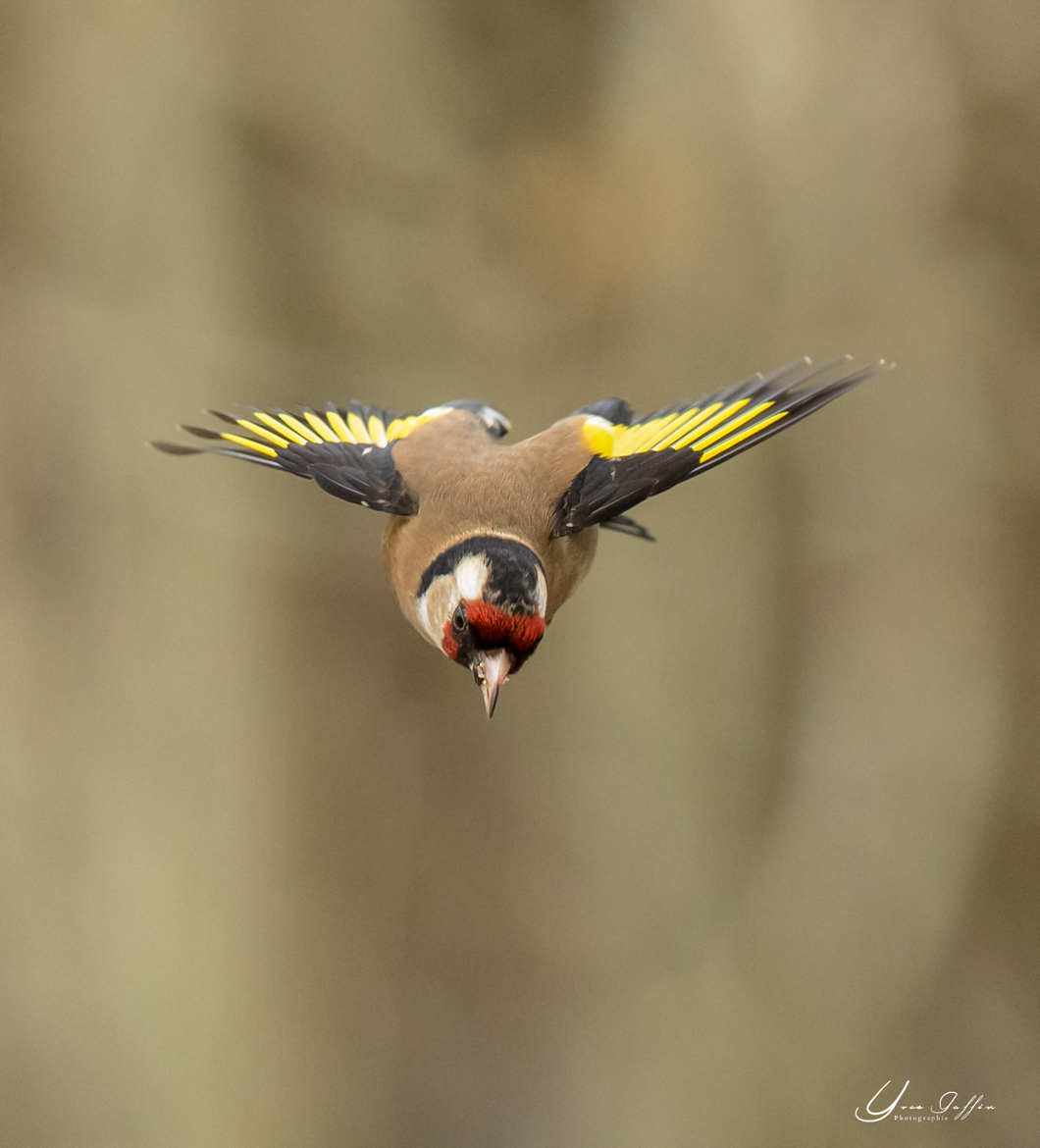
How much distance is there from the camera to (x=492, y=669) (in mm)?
1963

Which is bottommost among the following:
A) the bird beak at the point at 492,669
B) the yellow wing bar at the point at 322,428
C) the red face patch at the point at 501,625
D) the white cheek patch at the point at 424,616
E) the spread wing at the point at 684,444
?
the bird beak at the point at 492,669

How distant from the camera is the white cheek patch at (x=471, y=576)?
1.98 metres

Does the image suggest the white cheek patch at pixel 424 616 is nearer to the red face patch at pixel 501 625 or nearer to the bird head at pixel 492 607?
the bird head at pixel 492 607

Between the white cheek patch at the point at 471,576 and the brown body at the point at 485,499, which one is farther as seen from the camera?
the brown body at the point at 485,499

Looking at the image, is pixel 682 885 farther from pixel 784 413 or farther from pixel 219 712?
pixel 784 413

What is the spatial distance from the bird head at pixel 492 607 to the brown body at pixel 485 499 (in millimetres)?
106

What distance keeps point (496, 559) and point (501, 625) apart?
4.3 inches

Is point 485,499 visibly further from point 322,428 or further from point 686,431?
point 322,428

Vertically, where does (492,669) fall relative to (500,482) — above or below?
below

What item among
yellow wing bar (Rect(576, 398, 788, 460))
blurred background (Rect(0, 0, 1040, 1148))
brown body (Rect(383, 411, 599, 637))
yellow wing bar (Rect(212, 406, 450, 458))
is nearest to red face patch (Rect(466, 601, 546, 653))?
brown body (Rect(383, 411, 599, 637))

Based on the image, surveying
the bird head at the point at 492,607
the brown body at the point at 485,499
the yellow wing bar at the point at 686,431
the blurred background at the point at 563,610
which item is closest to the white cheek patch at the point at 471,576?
the bird head at the point at 492,607

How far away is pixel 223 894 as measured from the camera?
187 inches

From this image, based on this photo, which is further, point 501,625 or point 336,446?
point 336,446

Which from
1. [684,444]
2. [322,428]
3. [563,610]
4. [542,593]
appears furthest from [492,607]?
[563,610]
